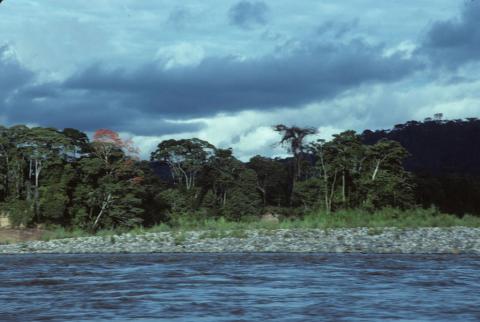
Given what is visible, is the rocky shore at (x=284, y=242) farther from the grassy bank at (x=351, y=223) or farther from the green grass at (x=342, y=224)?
the grassy bank at (x=351, y=223)

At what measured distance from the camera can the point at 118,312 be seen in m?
10.6

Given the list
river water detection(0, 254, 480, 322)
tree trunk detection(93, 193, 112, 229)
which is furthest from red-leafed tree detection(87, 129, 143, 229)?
river water detection(0, 254, 480, 322)

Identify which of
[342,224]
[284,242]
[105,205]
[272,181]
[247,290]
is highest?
[272,181]

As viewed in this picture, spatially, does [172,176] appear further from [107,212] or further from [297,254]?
[297,254]

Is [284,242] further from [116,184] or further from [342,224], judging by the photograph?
[116,184]

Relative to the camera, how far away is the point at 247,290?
13.5 meters

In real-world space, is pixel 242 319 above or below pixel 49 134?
below

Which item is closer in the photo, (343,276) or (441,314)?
(441,314)

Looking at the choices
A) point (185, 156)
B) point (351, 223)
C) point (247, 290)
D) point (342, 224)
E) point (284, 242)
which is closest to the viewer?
point (247, 290)

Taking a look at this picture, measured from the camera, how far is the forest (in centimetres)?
4759

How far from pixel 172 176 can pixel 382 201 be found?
27224 millimetres

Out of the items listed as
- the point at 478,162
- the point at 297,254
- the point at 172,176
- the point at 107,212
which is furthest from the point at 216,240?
the point at 478,162

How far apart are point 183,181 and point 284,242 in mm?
47138

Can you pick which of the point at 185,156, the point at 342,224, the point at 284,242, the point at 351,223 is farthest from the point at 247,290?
the point at 185,156
